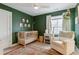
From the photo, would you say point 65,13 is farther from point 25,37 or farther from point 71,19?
point 25,37

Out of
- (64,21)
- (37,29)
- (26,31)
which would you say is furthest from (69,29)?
(26,31)

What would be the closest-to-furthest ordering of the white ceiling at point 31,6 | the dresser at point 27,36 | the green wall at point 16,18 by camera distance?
1. the white ceiling at point 31,6
2. the green wall at point 16,18
3. the dresser at point 27,36

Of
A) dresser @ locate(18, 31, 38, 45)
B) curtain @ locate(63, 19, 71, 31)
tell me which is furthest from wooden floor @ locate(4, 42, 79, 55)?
curtain @ locate(63, 19, 71, 31)

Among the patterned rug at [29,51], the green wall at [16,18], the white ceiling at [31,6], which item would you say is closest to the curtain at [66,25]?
the white ceiling at [31,6]

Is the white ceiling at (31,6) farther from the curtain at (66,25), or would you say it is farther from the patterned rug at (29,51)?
the patterned rug at (29,51)

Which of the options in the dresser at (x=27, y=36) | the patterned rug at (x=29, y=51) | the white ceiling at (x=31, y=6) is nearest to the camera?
the white ceiling at (x=31, y=6)

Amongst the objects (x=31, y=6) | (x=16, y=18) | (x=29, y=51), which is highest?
(x=31, y=6)

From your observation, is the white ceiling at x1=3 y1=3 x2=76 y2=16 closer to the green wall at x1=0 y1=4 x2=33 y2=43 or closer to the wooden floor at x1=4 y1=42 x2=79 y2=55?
the green wall at x1=0 y1=4 x2=33 y2=43

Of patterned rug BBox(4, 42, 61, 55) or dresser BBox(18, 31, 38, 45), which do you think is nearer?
→ patterned rug BBox(4, 42, 61, 55)

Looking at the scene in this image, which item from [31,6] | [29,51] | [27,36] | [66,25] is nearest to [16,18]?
[27,36]

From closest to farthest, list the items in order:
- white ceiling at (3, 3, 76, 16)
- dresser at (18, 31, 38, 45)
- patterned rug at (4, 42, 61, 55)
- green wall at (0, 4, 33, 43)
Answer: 1. white ceiling at (3, 3, 76, 16)
2. patterned rug at (4, 42, 61, 55)
3. green wall at (0, 4, 33, 43)
4. dresser at (18, 31, 38, 45)

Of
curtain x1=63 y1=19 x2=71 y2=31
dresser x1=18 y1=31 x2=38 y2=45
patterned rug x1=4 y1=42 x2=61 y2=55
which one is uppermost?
curtain x1=63 y1=19 x2=71 y2=31

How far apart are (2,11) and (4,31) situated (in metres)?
0.52

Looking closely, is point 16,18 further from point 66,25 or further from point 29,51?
point 66,25
